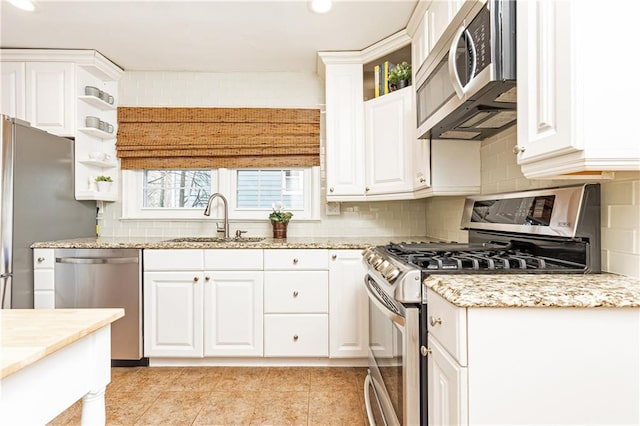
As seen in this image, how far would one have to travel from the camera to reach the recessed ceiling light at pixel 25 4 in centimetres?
207

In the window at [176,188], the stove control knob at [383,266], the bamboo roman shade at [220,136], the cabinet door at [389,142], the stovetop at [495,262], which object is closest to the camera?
the stovetop at [495,262]

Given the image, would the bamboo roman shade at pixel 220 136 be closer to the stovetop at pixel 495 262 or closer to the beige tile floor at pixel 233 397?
the beige tile floor at pixel 233 397

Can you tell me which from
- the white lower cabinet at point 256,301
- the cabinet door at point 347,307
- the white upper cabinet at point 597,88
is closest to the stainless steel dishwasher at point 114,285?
the white lower cabinet at point 256,301

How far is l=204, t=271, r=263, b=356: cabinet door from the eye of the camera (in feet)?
7.92

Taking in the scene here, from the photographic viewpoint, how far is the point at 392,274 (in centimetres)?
129

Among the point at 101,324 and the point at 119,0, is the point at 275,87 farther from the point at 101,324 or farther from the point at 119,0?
the point at 101,324

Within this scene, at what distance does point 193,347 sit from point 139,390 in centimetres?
39

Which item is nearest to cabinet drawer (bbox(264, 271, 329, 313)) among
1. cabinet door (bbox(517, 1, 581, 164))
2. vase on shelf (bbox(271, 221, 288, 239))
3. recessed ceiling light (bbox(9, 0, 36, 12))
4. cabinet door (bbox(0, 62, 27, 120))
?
vase on shelf (bbox(271, 221, 288, 239))

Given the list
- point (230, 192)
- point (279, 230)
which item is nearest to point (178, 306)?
point (279, 230)

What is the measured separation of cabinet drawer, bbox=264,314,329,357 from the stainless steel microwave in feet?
4.74

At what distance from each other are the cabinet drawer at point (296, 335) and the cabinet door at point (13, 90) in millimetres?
2408

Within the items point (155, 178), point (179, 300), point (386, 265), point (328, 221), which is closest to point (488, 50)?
point (386, 265)

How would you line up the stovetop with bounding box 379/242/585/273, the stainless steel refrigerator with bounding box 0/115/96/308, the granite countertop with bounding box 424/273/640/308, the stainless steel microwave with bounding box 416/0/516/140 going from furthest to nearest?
1. the stainless steel refrigerator with bounding box 0/115/96/308
2. the stovetop with bounding box 379/242/585/273
3. the stainless steel microwave with bounding box 416/0/516/140
4. the granite countertop with bounding box 424/273/640/308

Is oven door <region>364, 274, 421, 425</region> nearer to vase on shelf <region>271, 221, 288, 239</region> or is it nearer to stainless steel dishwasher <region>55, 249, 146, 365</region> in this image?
vase on shelf <region>271, 221, 288, 239</region>
